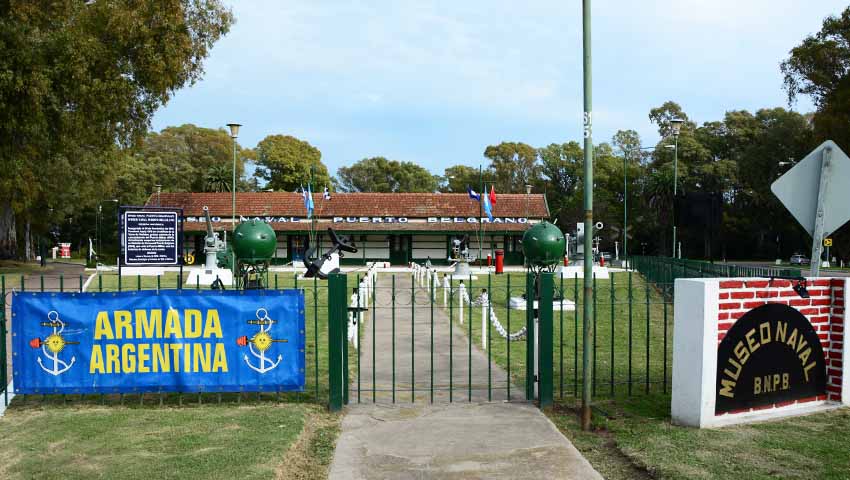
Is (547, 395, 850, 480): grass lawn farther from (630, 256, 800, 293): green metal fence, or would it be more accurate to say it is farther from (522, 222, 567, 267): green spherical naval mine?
(522, 222, 567, 267): green spherical naval mine

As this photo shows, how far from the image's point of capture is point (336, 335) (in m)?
7.39

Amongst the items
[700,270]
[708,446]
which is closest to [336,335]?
[708,446]

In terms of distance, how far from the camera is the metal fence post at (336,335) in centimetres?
734

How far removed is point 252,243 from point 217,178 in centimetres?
5367

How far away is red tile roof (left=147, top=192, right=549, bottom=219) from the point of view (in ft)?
161

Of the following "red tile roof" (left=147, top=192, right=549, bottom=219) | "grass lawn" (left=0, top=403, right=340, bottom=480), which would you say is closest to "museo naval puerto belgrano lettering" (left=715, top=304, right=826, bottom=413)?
"grass lawn" (left=0, top=403, right=340, bottom=480)

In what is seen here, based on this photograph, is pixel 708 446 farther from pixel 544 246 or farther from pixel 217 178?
pixel 217 178

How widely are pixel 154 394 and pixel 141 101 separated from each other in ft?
76.1

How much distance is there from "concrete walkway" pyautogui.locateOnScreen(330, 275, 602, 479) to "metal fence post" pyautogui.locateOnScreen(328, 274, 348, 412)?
237 millimetres

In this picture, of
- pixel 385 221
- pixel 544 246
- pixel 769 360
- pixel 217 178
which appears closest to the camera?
pixel 769 360

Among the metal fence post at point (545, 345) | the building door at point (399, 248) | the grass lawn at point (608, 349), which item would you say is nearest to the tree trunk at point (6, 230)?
the building door at point (399, 248)

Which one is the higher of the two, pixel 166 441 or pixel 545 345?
pixel 545 345

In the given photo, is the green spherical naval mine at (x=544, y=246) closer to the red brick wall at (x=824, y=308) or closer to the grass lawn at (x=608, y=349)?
the grass lawn at (x=608, y=349)

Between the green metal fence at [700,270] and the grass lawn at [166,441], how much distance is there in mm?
5702
